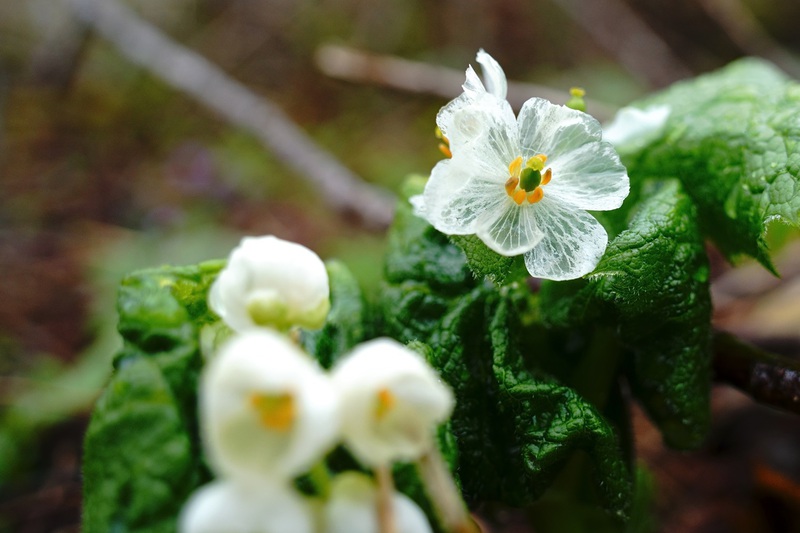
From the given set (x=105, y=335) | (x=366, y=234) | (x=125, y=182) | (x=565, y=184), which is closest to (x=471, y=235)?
(x=565, y=184)

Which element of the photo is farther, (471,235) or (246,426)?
(471,235)

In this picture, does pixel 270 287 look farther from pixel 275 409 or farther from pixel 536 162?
pixel 536 162

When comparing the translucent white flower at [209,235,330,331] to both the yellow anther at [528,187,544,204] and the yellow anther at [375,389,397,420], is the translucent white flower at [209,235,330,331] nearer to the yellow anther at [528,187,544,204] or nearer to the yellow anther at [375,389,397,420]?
the yellow anther at [375,389,397,420]

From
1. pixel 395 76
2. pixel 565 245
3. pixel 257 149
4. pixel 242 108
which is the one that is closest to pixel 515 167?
pixel 565 245

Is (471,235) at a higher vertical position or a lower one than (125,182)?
lower

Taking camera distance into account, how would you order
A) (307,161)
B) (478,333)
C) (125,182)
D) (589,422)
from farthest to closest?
(125,182)
(307,161)
(478,333)
(589,422)

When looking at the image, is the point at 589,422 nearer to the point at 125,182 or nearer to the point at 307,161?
the point at 307,161

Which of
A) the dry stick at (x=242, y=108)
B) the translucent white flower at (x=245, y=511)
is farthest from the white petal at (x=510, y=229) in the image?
the dry stick at (x=242, y=108)

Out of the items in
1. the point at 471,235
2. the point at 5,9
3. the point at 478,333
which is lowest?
the point at 478,333
